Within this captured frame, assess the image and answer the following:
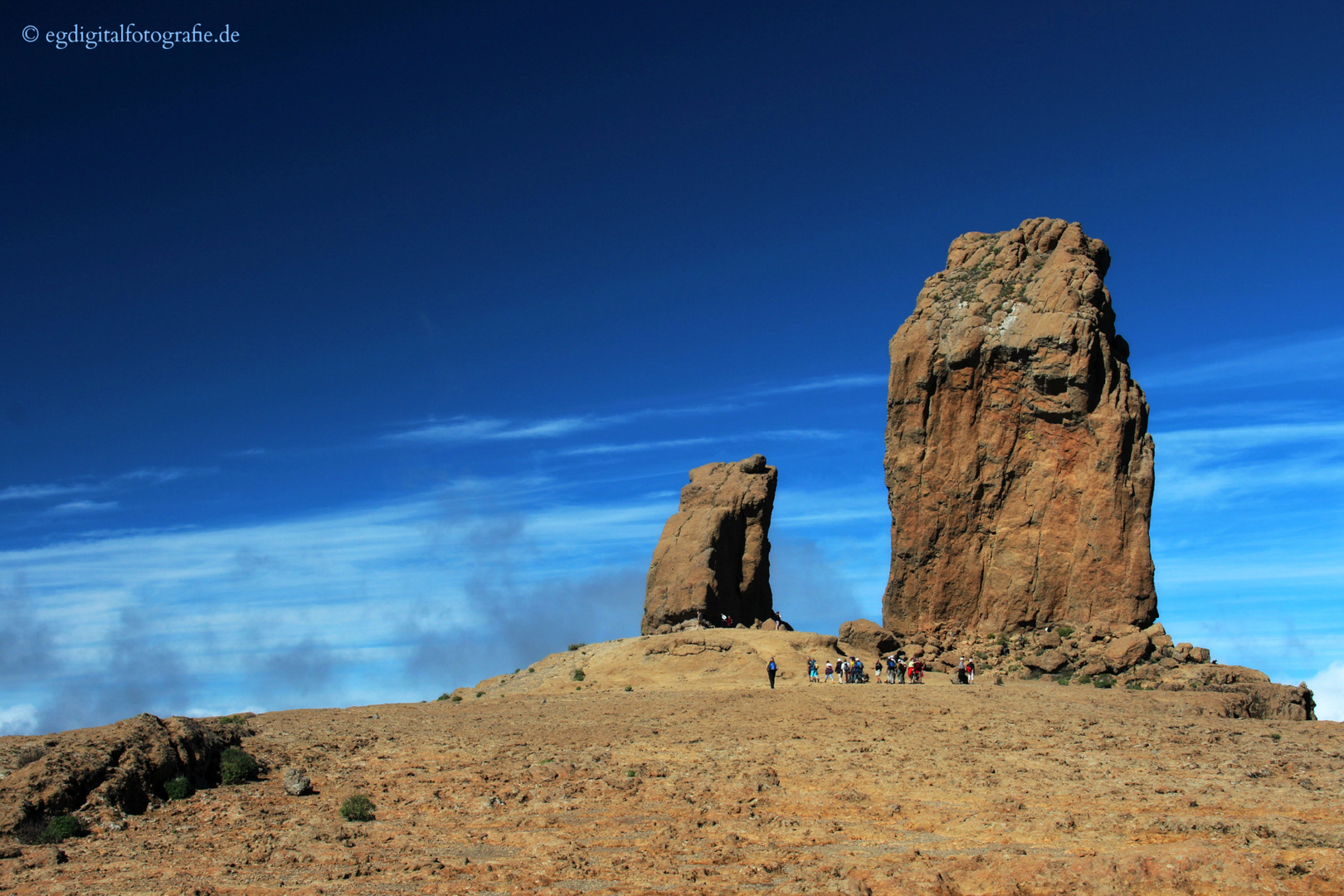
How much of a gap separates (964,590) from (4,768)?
3384 cm

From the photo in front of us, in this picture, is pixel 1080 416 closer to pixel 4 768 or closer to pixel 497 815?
pixel 497 815

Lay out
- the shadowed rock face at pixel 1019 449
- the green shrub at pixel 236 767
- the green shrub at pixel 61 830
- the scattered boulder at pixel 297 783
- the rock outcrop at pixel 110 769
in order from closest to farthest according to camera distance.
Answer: the green shrub at pixel 61 830 → the rock outcrop at pixel 110 769 → the scattered boulder at pixel 297 783 → the green shrub at pixel 236 767 → the shadowed rock face at pixel 1019 449

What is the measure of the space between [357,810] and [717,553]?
2995cm

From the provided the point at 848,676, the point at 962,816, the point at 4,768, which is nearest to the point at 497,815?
the point at 962,816

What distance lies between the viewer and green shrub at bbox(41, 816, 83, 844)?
47.3ft

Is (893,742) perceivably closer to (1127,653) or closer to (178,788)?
(178,788)

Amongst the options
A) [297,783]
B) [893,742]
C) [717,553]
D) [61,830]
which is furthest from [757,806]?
[717,553]

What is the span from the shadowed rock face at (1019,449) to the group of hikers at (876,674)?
5029 mm

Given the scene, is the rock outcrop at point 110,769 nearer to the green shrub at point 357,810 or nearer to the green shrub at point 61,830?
the green shrub at point 61,830

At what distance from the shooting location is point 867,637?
Answer: 3997 cm

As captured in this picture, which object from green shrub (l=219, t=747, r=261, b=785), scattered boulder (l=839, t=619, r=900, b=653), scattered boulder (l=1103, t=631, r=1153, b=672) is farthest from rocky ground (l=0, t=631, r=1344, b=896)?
scattered boulder (l=839, t=619, r=900, b=653)

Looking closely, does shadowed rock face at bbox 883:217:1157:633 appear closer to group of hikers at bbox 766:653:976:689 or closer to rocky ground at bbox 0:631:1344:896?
group of hikers at bbox 766:653:976:689

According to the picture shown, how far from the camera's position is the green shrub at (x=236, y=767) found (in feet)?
59.8

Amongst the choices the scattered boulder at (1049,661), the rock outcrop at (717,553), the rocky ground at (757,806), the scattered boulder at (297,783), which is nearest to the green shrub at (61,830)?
the rocky ground at (757,806)
